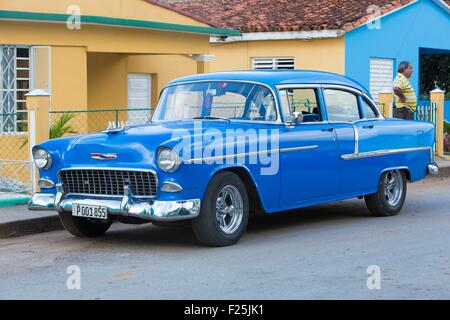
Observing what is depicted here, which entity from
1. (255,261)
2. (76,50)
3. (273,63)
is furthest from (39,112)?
(273,63)

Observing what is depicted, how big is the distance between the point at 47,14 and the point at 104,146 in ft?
21.6

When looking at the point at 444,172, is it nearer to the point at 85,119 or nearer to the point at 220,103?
the point at 85,119

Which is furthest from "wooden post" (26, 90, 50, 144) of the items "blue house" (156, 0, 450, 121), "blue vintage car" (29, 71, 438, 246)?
"blue house" (156, 0, 450, 121)

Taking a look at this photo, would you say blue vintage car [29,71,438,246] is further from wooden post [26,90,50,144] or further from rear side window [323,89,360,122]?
wooden post [26,90,50,144]

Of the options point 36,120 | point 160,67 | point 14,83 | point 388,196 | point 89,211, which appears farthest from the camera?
point 160,67

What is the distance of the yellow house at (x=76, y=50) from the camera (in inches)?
567

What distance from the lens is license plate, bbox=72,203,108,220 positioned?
8.62 meters

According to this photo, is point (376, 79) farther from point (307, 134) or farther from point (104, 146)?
point (104, 146)

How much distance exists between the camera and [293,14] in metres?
22.1

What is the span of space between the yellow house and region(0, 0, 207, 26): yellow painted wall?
2cm

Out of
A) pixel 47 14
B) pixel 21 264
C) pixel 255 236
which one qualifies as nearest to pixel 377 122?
pixel 255 236

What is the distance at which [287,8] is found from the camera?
2277 centimetres

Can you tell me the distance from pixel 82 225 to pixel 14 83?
6221 millimetres

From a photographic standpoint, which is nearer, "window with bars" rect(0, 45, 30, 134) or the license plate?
the license plate
